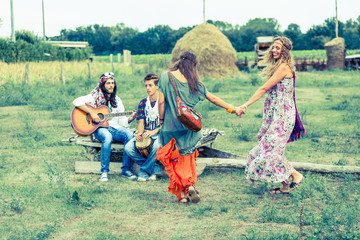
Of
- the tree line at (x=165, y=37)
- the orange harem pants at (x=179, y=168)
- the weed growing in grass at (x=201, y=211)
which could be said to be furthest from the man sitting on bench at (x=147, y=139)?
the tree line at (x=165, y=37)

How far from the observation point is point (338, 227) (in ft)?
13.1

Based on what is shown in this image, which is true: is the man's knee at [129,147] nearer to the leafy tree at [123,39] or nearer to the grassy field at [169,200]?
the grassy field at [169,200]

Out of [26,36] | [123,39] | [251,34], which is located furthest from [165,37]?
[26,36]

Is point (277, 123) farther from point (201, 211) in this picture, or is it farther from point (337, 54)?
point (337, 54)

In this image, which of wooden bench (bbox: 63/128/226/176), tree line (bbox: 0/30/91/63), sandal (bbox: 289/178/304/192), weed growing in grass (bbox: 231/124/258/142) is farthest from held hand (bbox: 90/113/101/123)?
tree line (bbox: 0/30/91/63)

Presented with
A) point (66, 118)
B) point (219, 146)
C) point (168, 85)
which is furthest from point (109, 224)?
point (66, 118)

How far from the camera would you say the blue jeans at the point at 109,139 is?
20.2 feet

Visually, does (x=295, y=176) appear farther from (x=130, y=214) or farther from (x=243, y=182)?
(x=130, y=214)

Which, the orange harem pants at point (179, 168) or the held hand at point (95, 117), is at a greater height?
the held hand at point (95, 117)

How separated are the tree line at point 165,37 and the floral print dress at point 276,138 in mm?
64457

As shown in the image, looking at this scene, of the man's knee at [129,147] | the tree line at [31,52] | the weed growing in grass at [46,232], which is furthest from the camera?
the tree line at [31,52]

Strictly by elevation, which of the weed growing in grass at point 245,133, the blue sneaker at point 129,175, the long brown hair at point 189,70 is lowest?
the blue sneaker at point 129,175

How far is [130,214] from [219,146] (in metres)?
3.89

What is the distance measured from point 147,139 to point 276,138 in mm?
1822
